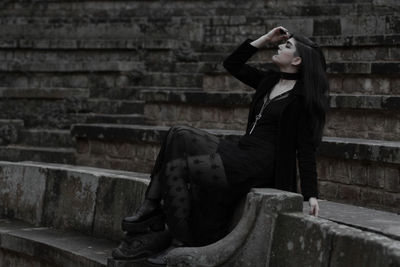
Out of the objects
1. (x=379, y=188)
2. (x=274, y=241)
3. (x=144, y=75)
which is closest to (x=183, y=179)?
(x=274, y=241)

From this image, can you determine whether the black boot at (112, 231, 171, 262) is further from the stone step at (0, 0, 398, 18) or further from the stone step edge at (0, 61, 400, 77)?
the stone step at (0, 0, 398, 18)

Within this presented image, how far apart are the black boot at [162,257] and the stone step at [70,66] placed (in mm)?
6526

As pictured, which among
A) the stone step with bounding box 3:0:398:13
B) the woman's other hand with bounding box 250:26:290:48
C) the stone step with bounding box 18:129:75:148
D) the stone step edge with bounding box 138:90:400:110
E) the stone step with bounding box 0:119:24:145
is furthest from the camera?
the stone step with bounding box 3:0:398:13

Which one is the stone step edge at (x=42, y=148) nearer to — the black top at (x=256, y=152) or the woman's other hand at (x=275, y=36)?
the woman's other hand at (x=275, y=36)

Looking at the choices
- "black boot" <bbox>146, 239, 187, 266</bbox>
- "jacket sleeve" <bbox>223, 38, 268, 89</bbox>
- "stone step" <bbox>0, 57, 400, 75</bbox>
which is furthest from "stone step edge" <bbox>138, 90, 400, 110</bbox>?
"black boot" <bbox>146, 239, 187, 266</bbox>

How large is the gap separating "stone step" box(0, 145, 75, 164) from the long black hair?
5.10 m

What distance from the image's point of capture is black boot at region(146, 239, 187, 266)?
3.92 m

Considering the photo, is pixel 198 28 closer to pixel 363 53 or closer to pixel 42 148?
pixel 42 148

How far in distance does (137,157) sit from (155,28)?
4058 millimetres

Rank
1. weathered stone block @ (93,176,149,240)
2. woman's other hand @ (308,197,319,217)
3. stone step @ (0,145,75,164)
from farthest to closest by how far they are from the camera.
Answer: stone step @ (0,145,75,164) < weathered stone block @ (93,176,149,240) < woman's other hand @ (308,197,319,217)

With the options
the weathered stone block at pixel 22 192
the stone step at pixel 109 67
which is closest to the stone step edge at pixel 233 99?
the stone step at pixel 109 67

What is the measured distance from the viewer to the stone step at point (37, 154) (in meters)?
8.73

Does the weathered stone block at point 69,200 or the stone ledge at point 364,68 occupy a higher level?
the stone ledge at point 364,68

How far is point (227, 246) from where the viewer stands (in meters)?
3.59
